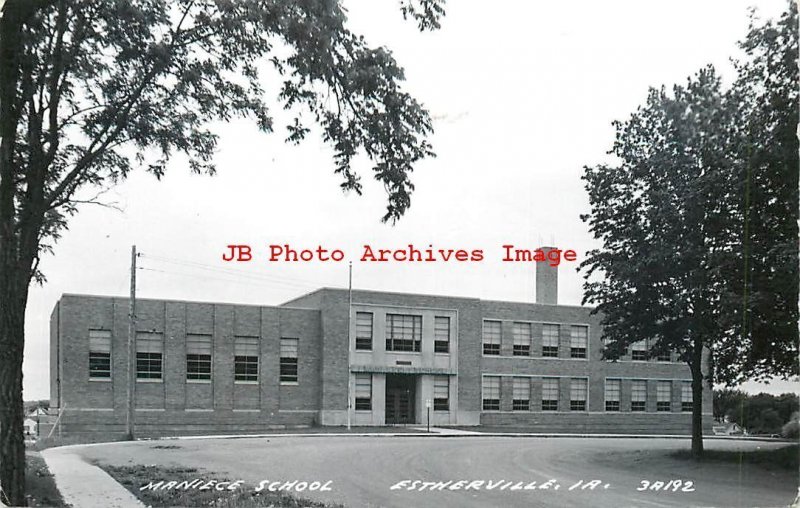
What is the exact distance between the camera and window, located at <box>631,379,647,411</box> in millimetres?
16284

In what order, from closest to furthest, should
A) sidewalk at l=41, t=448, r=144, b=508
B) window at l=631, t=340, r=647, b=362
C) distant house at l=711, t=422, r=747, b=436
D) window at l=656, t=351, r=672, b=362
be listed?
sidewalk at l=41, t=448, r=144, b=508 < distant house at l=711, t=422, r=747, b=436 < window at l=656, t=351, r=672, b=362 < window at l=631, t=340, r=647, b=362

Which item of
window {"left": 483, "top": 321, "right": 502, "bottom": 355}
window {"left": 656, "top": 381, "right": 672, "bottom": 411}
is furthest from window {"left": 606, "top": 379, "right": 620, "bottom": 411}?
window {"left": 483, "top": 321, "right": 502, "bottom": 355}

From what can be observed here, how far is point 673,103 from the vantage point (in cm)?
1330

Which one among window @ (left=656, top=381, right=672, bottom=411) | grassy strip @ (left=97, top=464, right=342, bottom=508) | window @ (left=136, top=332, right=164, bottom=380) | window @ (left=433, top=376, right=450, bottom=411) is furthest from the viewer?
window @ (left=433, top=376, right=450, bottom=411)

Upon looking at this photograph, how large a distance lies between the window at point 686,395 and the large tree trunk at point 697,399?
14.5 inches

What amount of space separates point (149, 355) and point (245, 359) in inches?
283

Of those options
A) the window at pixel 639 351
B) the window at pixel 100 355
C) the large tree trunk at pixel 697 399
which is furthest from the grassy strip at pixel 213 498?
the window at pixel 100 355

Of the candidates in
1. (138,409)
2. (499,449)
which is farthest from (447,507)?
(138,409)

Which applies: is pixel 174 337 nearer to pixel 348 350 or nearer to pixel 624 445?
pixel 348 350

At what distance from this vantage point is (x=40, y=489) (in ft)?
35.4

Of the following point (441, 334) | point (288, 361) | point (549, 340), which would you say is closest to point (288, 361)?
point (288, 361)

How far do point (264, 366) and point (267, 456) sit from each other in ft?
61.1

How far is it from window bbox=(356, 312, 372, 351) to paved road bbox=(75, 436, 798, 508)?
52.1 ft

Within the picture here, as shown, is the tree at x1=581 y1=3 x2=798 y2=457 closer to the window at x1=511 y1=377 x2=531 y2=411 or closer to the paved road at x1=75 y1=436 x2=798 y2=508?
the paved road at x1=75 y1=436 x2=798 y2=508
